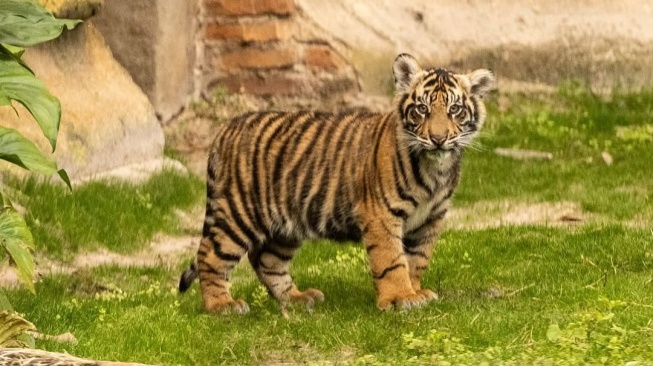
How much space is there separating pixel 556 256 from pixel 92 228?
3.52 metres

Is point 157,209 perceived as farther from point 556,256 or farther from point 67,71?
point 556,256

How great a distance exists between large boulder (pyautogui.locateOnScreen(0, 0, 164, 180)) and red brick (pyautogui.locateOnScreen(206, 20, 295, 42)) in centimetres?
130

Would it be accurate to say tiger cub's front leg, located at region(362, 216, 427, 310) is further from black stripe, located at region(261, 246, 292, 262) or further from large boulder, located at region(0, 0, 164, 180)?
large boulder, located at region(0, 0, 164, 180)

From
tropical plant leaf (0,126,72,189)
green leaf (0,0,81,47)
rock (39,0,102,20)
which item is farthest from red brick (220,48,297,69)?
tropical plant leaf (0,126,72,189)

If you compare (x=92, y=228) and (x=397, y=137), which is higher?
(x=397, y=137)

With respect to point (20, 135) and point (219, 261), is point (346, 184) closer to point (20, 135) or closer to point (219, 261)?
point (219, 261)

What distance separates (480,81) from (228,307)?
1.95 metres

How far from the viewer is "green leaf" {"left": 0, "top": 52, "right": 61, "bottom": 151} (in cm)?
638

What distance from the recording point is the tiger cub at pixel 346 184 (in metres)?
7.66

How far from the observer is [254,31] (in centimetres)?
1316

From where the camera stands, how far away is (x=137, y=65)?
1256cm

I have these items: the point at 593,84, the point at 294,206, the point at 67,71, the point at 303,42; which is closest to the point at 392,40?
the point at 303,42

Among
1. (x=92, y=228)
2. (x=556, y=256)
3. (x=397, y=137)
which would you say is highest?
(x=397, y=137)

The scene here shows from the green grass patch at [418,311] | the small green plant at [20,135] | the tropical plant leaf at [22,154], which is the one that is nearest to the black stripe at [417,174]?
the green grass patch at [418,311]
